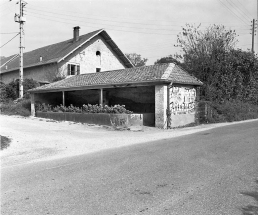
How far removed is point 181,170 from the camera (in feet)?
19.9

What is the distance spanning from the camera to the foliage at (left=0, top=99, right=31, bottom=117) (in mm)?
22938

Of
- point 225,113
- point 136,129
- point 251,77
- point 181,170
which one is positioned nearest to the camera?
point 181,170

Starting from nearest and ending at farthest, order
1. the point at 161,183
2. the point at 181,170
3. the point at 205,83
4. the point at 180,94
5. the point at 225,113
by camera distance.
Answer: the point at 161,183, the point at 181,170, the point at 180,94, the point at 225,113, the point at 205,83

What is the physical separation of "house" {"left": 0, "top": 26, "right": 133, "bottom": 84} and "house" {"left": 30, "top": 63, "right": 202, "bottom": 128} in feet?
22.8

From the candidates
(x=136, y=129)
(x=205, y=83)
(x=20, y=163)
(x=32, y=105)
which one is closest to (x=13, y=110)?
(x=32, y=105)

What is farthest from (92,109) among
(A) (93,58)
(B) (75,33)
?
(B) (75,33)

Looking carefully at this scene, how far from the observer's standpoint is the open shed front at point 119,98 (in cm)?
1906

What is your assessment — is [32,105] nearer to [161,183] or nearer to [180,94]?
[180,94]

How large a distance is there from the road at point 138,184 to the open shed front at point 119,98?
934cm

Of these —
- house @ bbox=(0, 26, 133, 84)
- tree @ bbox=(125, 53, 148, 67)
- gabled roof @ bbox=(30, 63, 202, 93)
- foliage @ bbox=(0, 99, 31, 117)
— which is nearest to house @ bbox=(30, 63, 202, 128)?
gabled roof @ bbox=(30, 63, 202, 93)

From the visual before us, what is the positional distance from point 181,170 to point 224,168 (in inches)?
39.4

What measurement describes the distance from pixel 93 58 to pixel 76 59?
2.31 m

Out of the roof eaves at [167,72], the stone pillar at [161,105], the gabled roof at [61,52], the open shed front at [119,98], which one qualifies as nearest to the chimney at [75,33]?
the gabled roof at [61,52]

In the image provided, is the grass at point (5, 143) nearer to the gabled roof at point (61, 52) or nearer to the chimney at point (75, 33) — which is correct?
the gabled roof at point (61, 52)
